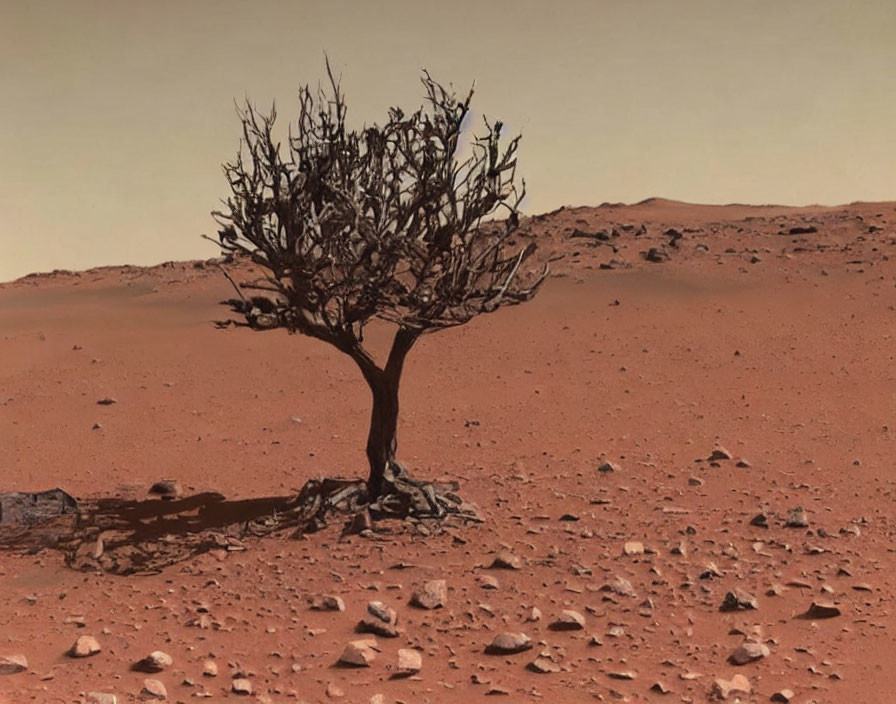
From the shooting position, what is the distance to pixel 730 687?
5312 mm

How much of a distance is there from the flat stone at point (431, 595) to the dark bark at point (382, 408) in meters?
2.08

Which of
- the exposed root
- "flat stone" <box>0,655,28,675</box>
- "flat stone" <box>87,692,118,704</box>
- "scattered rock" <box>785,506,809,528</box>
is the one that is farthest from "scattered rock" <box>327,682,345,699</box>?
"scattered rock" <box>785,506,809,528</box>

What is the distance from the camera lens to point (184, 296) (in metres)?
26.5

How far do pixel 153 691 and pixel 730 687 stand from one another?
3.39 m

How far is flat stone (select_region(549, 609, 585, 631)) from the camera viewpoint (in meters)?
6.21

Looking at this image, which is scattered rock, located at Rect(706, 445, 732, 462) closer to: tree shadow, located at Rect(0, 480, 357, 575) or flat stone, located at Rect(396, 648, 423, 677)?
tree shadow, located at Rect(0, 480, 357, 575)

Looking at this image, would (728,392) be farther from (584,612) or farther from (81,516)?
(81,516)

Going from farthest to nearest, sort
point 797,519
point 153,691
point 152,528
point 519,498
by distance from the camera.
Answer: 1. point 519,498
2. point 152,528
3. point 797,519
4. point 153,691

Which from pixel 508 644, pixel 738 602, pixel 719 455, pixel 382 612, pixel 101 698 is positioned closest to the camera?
pixel 101 698

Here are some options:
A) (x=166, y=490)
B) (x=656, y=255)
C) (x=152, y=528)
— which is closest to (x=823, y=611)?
(x=152, y=528)

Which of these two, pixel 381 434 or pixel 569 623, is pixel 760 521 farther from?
pixel 381 434

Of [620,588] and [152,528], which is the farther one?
[152,528]

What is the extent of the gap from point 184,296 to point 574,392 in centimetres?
1600

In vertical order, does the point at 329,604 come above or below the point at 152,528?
below
